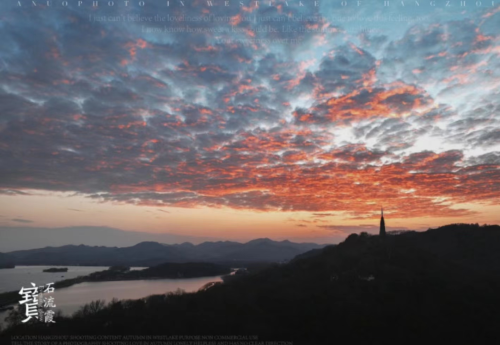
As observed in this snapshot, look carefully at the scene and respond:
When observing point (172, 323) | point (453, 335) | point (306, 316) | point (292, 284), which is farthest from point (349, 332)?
point (292, 284)

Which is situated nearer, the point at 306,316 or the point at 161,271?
the point at 306,316

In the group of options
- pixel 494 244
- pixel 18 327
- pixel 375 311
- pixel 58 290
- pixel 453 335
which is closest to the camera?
pixel 453 335

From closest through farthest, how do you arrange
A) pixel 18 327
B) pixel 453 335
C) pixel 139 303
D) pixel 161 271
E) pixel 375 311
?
pixel 453 335, pixel 18 327, pixel 375 311, pixel 139 303, pixel 161 271

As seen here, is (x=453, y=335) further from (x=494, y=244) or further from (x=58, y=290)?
(x=58, y=290)

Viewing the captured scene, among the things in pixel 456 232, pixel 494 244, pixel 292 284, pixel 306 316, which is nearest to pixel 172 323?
pixel 306 316

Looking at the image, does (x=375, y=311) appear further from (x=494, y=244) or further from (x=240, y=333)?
(x=494, y=244)

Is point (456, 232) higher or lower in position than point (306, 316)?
higher
